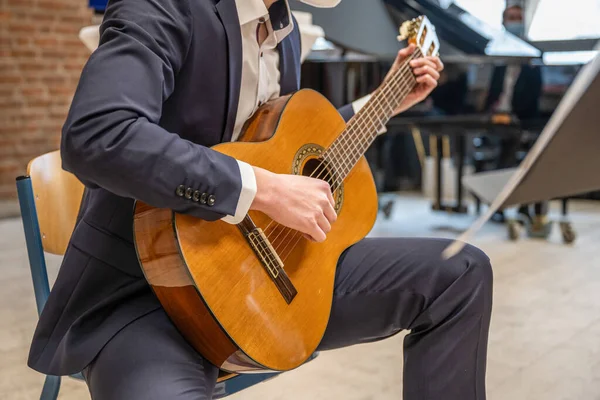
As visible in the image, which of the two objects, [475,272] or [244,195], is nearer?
[244,195]

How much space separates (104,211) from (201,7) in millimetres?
368

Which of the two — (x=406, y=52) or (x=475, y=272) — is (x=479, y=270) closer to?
(x=475, y=272)

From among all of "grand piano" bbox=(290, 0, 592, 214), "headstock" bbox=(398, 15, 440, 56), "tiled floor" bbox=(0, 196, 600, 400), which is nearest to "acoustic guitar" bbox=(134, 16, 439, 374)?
"headstock" bbox=(398, 15, 440, 56)

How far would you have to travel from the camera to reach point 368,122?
4.63ft

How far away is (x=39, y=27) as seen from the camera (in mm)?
5223

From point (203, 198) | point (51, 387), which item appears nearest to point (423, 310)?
point (203, 198)

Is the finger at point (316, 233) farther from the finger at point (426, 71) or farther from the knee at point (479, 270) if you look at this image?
the finger at point (426, 71)

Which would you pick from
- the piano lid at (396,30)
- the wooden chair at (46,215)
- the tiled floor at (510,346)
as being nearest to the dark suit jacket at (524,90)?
the piano lid at (396,30)

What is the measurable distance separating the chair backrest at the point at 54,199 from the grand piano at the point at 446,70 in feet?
10.6

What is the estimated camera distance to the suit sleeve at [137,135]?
0.87 metres

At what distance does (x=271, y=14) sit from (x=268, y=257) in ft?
1.54

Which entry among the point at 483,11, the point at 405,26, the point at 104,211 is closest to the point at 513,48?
the point at 483,11

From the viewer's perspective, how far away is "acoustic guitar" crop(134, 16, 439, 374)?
0.96 meters

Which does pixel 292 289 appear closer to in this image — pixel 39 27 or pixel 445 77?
pixel 445 77
